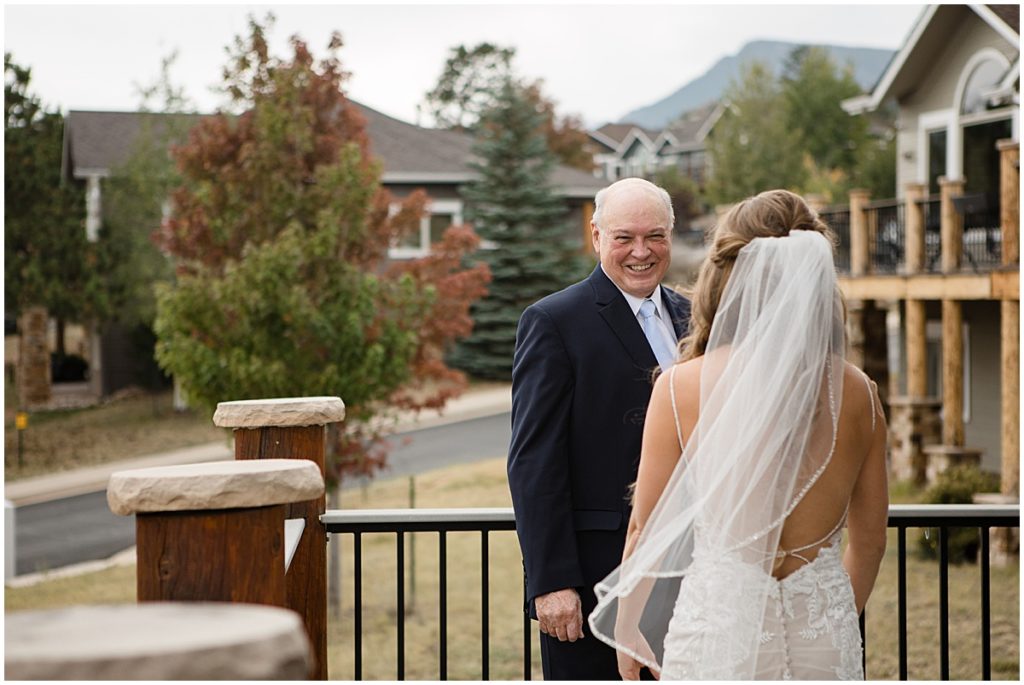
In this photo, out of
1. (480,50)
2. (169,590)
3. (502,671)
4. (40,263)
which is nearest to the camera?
(169,590)

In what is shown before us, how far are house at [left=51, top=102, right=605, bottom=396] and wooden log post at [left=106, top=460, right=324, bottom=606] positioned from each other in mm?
25915

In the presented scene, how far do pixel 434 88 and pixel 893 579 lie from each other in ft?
155

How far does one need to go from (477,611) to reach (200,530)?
10.2 meters

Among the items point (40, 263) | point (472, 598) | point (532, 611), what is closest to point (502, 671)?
point (472, 598)

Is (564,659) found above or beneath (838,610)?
beneath

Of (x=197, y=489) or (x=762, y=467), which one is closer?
(x=197, y=489)

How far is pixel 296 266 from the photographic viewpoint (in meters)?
11.5

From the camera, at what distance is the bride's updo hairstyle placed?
8.40 ft

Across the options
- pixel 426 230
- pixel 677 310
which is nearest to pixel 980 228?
pixel 677 310

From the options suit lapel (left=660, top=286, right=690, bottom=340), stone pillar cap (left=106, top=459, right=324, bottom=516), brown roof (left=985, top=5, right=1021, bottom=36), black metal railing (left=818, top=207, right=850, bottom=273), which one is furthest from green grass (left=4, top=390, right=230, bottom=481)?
→ stone pillar cap (left=106, top=459, right=324, bottom=516)

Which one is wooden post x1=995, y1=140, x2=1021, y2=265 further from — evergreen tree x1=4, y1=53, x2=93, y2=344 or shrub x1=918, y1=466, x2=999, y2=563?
evergreen tree x1=4, y1=53, x2=93, y2=344

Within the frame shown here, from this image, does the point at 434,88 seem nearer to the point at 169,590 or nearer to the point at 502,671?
the point at 502,671

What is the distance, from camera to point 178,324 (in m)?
11.6

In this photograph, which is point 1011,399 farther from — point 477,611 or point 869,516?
point 869,516
